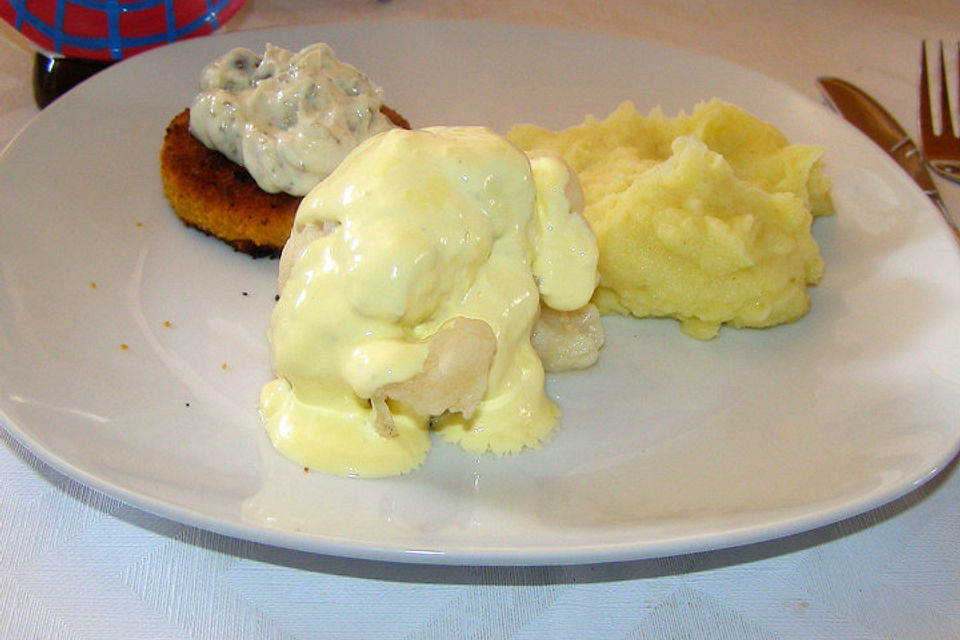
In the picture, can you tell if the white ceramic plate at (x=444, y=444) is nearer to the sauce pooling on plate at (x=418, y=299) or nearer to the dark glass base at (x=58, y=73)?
the sauce pooling on plate at (x=418, y=299)

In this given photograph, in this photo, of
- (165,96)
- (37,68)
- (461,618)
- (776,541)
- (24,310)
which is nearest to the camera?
(461,618)

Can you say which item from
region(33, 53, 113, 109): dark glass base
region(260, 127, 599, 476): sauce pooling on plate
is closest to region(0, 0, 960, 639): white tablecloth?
region(260, 127, 599, 476): sauce pooling on plate

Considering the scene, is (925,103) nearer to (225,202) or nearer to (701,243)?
(701,243)

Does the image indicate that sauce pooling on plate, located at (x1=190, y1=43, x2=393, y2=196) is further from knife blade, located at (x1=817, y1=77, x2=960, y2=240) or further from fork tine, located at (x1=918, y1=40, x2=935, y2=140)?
fork tine, located at (x1=918, y1=40, x2=935, y2=140)

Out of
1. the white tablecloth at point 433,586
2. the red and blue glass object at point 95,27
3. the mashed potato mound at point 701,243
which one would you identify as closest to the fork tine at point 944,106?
the mashed potato mound at point 701,243

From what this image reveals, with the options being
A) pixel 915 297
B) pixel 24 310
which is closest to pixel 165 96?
pixel 24 310

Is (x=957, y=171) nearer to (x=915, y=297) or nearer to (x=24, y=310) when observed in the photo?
(x=915, y=297)
